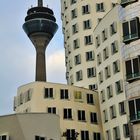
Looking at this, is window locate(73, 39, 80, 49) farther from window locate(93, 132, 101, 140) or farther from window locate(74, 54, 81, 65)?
window locate(93, 132, 101, 140)

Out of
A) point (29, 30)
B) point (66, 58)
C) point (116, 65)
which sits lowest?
point (116, 65)

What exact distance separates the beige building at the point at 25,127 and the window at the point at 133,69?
23.6 m

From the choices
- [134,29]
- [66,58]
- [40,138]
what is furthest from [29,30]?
[134,29]

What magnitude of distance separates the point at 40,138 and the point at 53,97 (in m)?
18.2

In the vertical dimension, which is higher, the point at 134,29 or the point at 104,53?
the point at 104,53

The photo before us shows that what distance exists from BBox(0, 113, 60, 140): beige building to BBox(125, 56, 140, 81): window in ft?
77.5

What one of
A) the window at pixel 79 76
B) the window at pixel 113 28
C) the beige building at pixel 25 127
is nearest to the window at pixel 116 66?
the window at pixel 113 28

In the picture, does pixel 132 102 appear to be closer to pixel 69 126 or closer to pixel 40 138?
pixel 40 138

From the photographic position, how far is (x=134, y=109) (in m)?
27.7

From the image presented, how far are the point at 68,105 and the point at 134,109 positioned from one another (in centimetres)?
4104

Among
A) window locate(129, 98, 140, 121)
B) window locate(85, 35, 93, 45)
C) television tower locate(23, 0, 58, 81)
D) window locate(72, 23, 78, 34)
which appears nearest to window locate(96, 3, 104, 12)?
window locate(72, 23, 78, 34)

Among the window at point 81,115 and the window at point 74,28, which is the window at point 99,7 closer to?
the window at point 74,28

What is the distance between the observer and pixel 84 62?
259ft

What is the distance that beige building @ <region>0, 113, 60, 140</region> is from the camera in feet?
163
